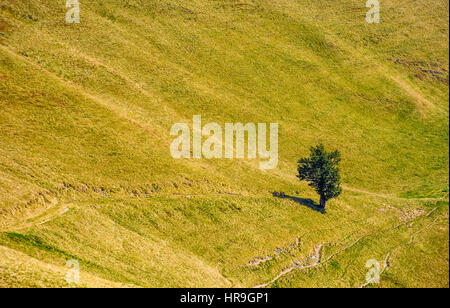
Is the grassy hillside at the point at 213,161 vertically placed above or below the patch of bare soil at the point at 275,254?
above

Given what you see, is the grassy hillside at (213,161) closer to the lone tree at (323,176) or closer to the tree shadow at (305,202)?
the tree shadow at (305,202)

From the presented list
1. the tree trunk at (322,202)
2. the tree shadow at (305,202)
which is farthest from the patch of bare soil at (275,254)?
the tree trunk at (322,202)

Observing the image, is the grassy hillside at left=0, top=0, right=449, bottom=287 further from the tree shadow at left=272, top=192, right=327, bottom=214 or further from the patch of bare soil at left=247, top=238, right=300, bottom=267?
the tree shadow at left=272, top=192, right=327, bottom=214

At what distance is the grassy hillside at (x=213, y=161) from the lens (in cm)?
A: 3703

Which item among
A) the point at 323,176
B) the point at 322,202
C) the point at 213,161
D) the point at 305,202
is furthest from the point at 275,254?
the point at 213,161

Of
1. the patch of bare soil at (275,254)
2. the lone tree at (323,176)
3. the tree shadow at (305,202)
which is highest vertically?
the lone tree at (323,176)

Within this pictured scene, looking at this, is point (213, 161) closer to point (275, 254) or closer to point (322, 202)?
point (275, 254)

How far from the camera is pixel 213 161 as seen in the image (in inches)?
2029

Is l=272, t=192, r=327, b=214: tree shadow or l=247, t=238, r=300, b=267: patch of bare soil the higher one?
l=272, t=192, r=327, b=214: tree shadow

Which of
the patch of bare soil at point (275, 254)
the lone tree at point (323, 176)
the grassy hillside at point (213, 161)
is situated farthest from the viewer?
the lone tree at point (323, 176)

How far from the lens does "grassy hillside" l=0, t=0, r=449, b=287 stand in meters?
37.0

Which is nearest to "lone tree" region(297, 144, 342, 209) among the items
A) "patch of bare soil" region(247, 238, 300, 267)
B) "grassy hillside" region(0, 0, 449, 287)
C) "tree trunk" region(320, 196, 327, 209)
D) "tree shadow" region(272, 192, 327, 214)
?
"tree trunk" region(320, 196, 327, 209)

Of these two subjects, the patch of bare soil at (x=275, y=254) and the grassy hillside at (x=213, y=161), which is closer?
the grassy hillside at (x=213, y=161)
